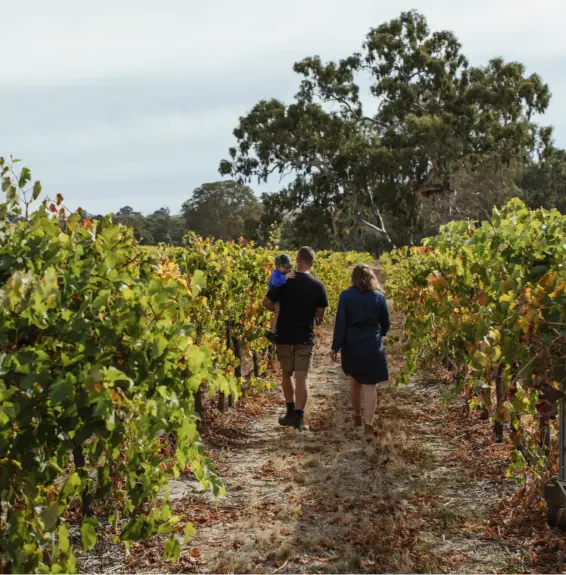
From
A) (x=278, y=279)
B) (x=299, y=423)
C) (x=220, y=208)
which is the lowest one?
(x=299, y=423)

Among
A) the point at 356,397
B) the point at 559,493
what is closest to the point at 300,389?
the point at 356,397

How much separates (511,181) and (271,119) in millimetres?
23632

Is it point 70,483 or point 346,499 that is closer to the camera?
point 70,483

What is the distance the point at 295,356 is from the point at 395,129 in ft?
116

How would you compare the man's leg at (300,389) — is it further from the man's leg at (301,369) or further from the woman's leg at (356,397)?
the woman's leg at (356,397)

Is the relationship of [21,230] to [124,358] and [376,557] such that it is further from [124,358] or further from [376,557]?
[376,557]

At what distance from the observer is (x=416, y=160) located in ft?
132

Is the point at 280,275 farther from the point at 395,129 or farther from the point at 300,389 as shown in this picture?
the point at 395,129

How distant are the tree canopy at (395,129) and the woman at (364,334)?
3235cm

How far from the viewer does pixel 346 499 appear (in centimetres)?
532

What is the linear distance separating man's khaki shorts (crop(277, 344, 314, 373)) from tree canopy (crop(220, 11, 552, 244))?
32.1m

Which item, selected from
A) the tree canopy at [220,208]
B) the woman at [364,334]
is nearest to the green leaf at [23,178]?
the woman at [364,334]

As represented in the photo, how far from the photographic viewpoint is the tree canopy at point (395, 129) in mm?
39406

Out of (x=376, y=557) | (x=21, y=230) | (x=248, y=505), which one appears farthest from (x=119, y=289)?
(x=248, y=505)
